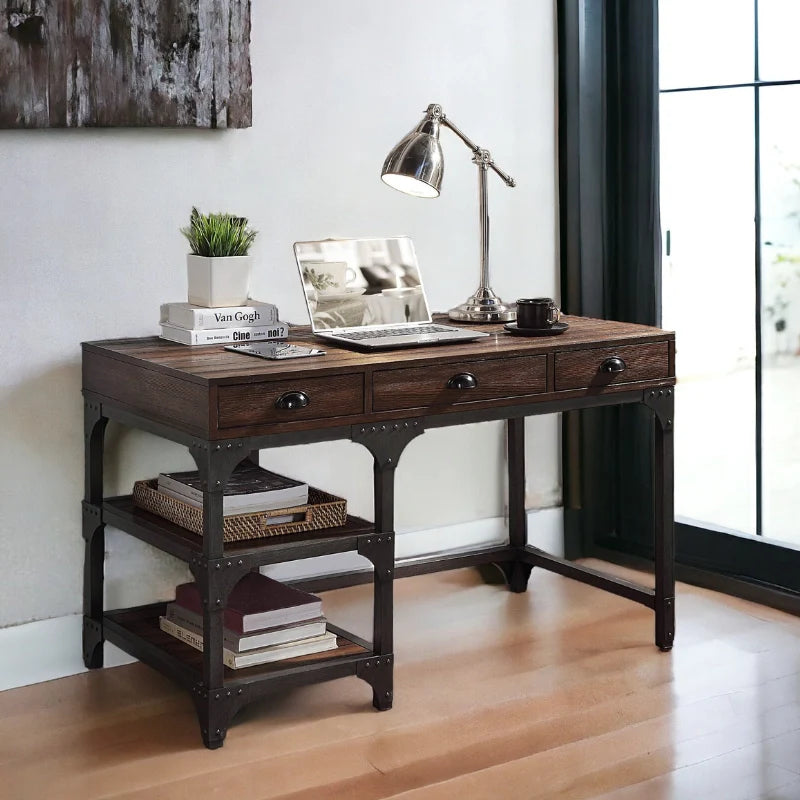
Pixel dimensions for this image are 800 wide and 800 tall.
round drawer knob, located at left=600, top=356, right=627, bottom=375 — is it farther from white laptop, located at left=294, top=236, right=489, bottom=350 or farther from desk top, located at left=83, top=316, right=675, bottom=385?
white laptop, located at left=294, top=236, right=489, bottom=350

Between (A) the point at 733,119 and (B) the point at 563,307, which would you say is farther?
(B) the point at 563,307

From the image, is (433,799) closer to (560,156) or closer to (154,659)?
(154,659)

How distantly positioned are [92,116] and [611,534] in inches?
78.8

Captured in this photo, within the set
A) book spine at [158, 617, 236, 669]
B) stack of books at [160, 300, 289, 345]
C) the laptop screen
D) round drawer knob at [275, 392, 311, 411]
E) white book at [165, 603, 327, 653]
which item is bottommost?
book spine at [158, 617, 236, 669]

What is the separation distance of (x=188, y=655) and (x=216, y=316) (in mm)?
754

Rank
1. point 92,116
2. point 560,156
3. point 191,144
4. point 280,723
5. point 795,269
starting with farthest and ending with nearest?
point 560,156 < point 795,269 < point 191,144 < point 92,116 < point 280,723

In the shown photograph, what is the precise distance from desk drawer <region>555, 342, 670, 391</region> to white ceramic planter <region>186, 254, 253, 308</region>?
0.74 meters

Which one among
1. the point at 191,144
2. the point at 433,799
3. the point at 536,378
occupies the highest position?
the point at 191,144

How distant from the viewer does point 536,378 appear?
291 cm

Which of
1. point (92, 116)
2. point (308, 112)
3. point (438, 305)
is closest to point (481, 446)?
point (438, 305)

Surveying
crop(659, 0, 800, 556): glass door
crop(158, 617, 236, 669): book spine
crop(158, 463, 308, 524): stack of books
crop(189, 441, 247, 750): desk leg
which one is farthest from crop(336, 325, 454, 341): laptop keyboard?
crop(659, 0, 800, 556): glass door

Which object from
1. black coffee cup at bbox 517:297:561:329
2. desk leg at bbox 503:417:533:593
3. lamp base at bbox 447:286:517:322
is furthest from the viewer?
desk leg at bbox 503:417:533:593

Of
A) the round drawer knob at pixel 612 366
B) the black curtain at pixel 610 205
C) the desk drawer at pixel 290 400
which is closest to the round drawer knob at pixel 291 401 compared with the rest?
the desk drawer at pixel 290 400

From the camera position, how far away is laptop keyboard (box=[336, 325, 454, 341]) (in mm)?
2922
